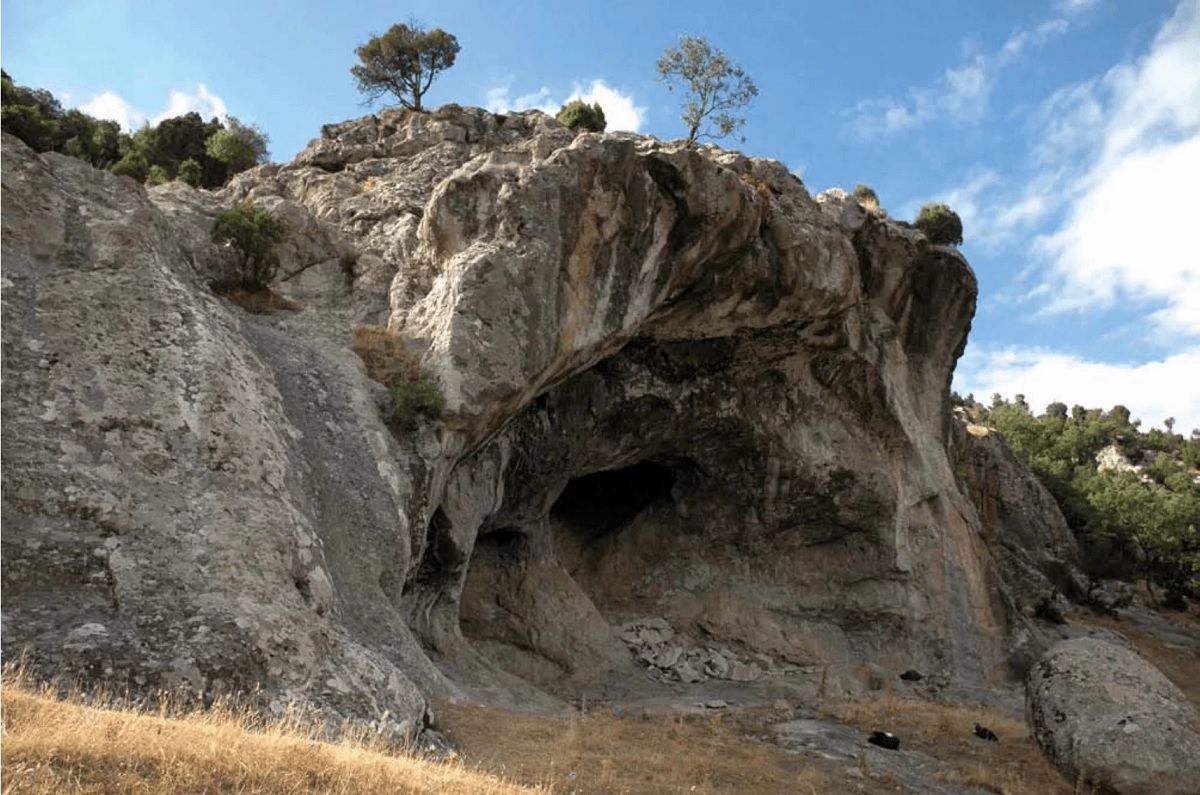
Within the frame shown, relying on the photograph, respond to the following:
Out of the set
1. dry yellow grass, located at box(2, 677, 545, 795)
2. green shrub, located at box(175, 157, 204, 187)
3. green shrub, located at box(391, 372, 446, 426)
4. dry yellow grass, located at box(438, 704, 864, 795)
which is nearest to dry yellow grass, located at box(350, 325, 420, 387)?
green shrub, located at box(391, 372, 446, 426)

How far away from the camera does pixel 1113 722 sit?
11.5m

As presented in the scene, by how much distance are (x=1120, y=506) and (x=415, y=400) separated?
39.8 m

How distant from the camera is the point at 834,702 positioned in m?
18.3

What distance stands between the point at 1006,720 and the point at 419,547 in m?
12.3

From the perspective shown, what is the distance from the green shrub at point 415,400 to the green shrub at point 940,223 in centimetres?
3034

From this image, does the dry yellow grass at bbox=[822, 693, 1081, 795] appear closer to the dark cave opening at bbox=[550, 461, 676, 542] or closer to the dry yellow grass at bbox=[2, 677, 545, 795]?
the dark cave opening at bbox=[550, 461, 676, 542]

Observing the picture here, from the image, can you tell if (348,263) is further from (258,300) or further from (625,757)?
(625,757)

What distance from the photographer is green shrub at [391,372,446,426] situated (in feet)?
45.3

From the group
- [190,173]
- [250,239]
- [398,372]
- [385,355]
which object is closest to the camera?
[398,372]

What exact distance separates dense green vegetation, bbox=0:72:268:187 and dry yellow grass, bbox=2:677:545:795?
20376 mm

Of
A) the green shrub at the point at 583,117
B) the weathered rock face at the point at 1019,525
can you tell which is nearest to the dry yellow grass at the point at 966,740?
the weathered rock face at the point at 1019,525

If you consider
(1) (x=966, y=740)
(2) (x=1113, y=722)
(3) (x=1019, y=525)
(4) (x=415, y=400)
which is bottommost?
(1) (x=966, y=740)

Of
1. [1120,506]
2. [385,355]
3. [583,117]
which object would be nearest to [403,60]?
[583,117]

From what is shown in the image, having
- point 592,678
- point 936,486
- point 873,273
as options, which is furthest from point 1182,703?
point 873,273
